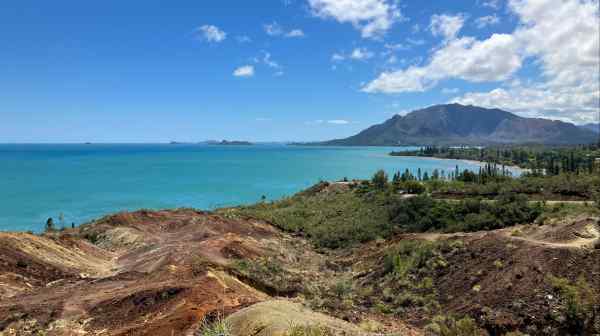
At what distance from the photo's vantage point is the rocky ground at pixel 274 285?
12570mm

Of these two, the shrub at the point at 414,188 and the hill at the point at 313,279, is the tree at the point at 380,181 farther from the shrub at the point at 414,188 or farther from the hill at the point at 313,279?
the hill at the point at 313,279

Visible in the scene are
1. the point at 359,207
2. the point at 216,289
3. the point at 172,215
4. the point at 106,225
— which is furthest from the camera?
the point at 359,207

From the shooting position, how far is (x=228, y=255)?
966 inches

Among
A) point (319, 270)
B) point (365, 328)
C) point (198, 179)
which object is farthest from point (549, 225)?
point (198, 179)

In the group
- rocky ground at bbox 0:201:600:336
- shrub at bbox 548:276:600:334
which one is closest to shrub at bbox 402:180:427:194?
rocky ground at bbox 0:201:600:336

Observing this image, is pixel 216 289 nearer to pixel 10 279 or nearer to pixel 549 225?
pixel 10 279

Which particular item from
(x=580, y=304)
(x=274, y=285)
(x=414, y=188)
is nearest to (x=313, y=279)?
(x=274, y=285)

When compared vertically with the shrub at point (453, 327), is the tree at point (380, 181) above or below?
above

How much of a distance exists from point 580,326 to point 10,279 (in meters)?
26.1

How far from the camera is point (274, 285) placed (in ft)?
61.4

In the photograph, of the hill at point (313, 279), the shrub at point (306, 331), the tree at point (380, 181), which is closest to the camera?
the shrub at point (306, 331)

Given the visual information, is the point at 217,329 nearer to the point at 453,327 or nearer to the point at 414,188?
the point at 453,327

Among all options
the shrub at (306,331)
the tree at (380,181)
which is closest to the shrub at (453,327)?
the shrub at (306,331)

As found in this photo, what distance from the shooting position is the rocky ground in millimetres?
12570
